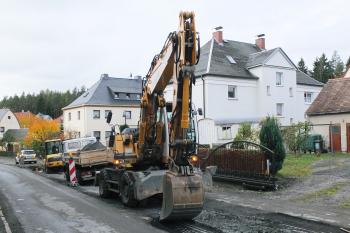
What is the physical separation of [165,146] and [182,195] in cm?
388

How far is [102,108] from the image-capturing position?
5769 centimetres

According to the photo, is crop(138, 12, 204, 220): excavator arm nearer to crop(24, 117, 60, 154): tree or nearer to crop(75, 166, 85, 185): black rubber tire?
crop(75, 166, 85, 185): black rubber tire

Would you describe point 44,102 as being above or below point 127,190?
above

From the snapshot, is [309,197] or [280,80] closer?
[309,197]

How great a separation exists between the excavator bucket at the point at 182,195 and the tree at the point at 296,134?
16311 mm

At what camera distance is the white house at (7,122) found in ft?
332

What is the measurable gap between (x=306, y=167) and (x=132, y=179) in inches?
382

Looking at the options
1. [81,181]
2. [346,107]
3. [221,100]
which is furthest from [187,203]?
[221,100]

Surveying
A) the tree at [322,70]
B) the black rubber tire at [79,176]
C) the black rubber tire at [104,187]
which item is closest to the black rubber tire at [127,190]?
the black rubber tire at [104,187]

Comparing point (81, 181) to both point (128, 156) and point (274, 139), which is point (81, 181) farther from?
point (274, 139)

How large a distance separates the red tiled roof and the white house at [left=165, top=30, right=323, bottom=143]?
7.20 m

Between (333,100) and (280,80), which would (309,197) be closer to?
(333,100)

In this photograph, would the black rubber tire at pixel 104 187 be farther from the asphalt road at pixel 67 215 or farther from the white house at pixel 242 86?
the white house at pixel 242 86

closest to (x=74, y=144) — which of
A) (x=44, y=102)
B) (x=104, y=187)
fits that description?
(x=104, y=187)
